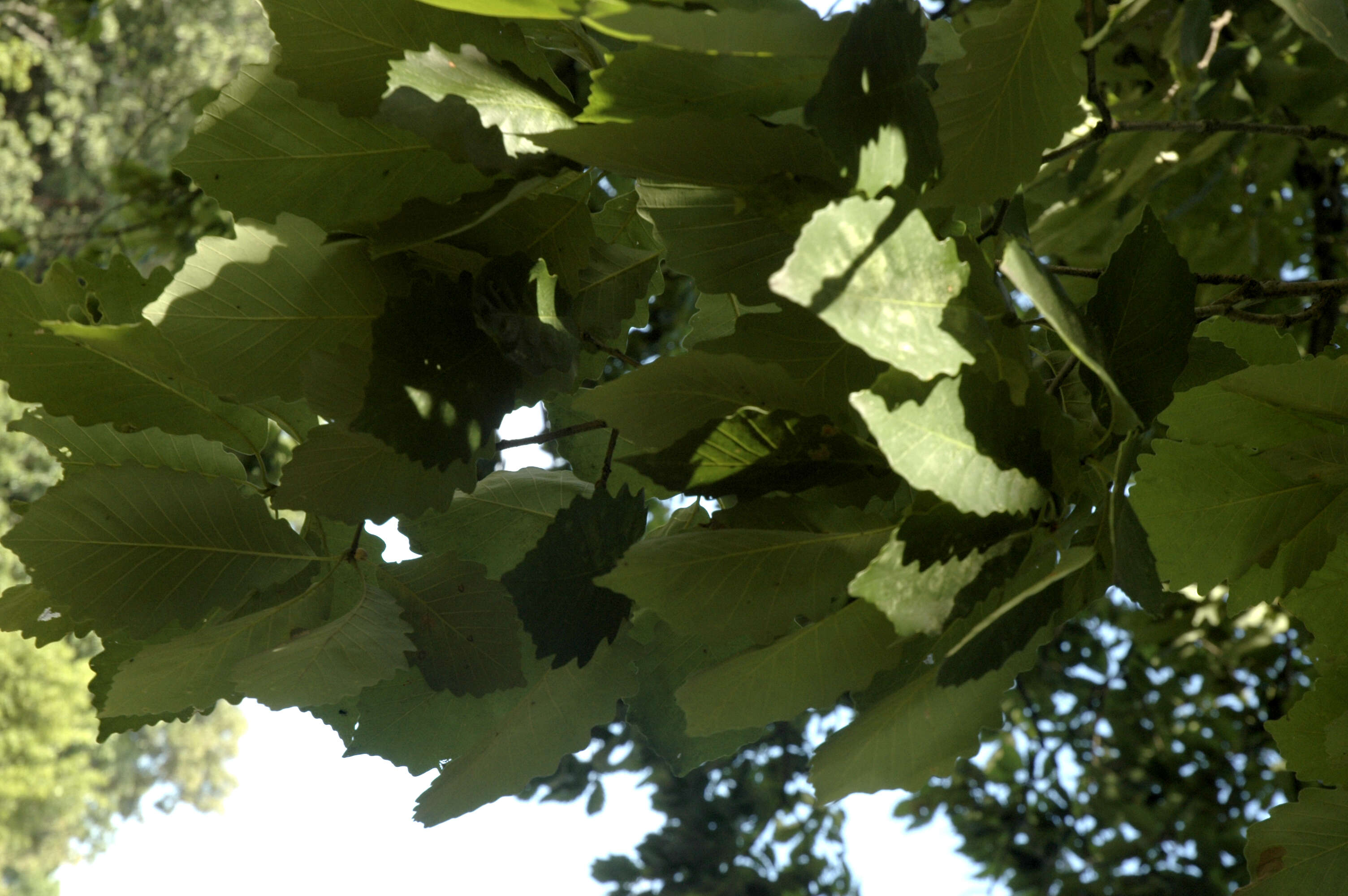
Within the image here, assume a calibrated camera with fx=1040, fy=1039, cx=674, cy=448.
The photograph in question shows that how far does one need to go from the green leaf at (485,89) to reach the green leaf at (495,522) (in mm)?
227

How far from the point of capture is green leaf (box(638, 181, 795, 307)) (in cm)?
43

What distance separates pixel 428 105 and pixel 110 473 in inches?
9.4

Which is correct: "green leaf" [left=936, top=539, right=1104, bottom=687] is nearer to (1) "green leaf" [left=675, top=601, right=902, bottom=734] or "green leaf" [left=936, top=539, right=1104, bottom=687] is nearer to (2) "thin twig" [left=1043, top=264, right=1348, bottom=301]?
(1) "green leaf" [left=675, top=601, right=902, bottom=734]

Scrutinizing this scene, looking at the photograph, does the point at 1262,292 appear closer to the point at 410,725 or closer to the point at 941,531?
the point at 941,531

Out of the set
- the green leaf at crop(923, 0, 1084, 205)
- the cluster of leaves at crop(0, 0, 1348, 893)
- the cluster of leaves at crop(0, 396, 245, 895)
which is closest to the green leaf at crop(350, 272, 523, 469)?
the cluster of leaves at crop(0, 0, 1348, 893)

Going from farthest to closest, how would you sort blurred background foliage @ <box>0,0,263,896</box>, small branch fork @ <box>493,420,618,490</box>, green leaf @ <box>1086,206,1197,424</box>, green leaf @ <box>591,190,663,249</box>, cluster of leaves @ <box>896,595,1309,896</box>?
blurred background foliage @ <box>0,0,263,896</box>
cluster of leaves @ <box>896,595,1309,896</box>
green leaf @ <box>591,190,663,249</box>
small branch fork @ <box>493,420,618,490</box>
green leaf @ <box>1086,206,1197,424</box>

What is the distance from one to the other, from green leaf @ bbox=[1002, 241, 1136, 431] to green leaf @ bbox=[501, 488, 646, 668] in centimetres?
21

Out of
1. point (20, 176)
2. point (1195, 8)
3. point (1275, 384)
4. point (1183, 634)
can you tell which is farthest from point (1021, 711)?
point (20, 176)

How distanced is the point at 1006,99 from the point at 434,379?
0.27m

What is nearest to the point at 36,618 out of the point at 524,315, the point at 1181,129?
the point at 524,315

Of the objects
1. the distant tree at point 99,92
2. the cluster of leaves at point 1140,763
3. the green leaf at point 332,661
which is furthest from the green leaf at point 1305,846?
the distant tree at point 99,92

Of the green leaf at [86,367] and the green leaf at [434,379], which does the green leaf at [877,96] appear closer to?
the green leaf at [434,379]

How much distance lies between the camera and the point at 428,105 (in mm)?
411

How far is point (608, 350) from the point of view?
0.55 meters
